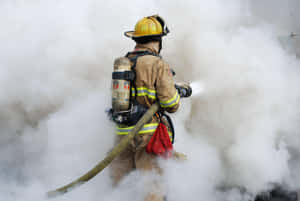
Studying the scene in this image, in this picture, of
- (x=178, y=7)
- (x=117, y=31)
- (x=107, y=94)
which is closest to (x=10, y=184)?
(x=107, y=94)

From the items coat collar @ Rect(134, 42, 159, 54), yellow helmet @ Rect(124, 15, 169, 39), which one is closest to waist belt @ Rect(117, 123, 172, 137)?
coat collar @ Rect(134, 42, 159, 54)

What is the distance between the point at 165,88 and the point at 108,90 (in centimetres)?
174

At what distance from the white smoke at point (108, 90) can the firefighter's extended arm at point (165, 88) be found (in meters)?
1.36

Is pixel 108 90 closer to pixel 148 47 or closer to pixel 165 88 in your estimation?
pixel 148 47

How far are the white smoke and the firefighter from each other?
99cm

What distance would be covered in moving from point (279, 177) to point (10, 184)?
11.7 ft

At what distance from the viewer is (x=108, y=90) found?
4160 millimetres

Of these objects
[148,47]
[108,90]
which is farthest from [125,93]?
[108,90]

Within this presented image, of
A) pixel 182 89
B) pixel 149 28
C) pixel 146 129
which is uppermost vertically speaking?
pixel 149 28

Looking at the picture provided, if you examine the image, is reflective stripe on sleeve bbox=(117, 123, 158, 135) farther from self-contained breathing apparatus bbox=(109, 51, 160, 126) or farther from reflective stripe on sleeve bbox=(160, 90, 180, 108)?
reflective stripe on sleeve bbox=(160, 90, 180, 108)

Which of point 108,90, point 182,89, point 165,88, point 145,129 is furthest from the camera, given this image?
point 108,90

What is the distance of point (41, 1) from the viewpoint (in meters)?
4.18

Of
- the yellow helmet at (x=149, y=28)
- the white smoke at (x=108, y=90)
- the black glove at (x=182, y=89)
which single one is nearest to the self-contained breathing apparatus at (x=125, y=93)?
the yellow helmet at (x=149, y=28)

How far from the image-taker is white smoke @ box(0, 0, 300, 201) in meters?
3.99
